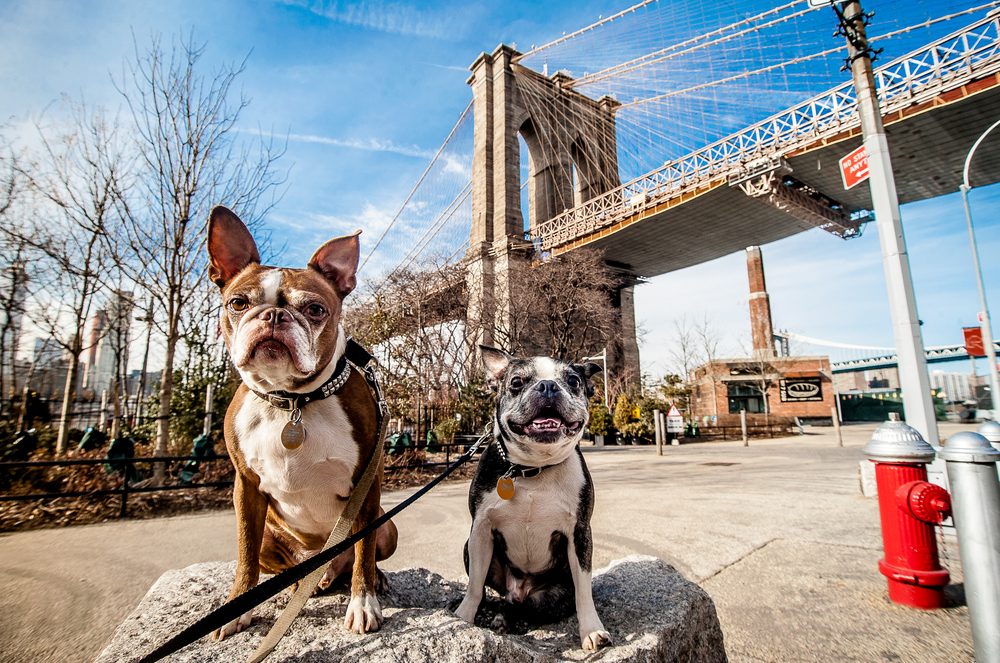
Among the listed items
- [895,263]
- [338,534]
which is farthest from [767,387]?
[338,534]

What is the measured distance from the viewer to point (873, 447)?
3025 mm

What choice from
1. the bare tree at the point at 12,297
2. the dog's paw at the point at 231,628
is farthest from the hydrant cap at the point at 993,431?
the bare tree at the point at 12,297

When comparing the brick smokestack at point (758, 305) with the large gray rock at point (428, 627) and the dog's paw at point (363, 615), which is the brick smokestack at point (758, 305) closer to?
the large gray rock at point (428, 627)

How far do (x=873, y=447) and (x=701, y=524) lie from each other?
2509mm

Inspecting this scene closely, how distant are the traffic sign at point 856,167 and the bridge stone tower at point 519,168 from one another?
47.1ft

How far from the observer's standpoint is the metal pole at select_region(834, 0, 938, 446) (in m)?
4.93

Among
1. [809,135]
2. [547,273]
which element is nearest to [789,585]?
[547,273]

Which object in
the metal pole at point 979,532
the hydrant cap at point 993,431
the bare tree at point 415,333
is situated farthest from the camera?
the bare tree at point 415,333

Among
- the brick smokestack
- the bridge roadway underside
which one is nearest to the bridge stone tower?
the bridge roadway underside

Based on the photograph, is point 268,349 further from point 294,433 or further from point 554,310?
point 554,310

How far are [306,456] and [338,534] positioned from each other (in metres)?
0.25

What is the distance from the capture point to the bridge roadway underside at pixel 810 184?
53.1ft

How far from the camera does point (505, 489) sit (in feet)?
4.83

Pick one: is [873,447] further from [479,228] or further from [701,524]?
[479,228]
